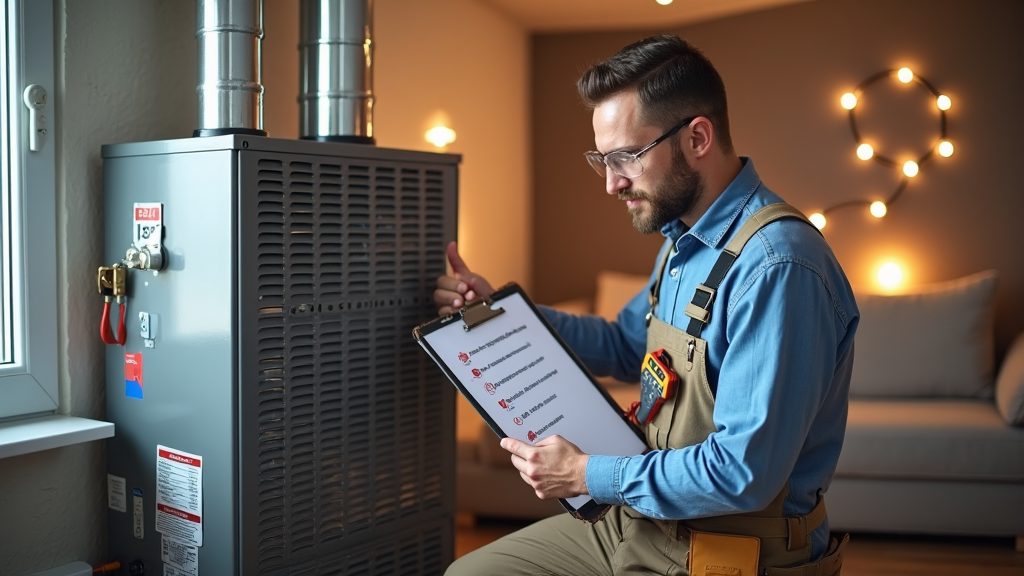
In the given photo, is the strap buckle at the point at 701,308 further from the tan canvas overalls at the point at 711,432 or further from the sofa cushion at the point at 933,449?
the sofa cushion at the point at 933,449

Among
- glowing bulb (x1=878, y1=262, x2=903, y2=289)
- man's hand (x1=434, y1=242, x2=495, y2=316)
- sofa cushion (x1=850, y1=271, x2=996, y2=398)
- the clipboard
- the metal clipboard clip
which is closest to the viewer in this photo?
the clipboard

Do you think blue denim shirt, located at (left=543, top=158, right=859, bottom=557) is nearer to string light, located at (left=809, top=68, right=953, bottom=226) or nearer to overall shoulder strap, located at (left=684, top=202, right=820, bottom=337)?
overall shoulder strap, located at (left=684, top=202, right=820, bottom=337)

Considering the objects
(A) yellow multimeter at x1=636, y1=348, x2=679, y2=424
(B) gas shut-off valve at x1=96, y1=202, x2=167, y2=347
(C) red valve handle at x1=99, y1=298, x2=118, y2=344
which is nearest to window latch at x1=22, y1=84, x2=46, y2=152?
(B) gas shut-off valve at x1=96, y1=202, x2=167, y2=347

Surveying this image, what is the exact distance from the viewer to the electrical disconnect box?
1.88 m

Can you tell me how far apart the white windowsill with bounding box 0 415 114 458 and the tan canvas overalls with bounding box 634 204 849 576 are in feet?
4.00

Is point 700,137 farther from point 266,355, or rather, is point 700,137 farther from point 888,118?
point 888,118

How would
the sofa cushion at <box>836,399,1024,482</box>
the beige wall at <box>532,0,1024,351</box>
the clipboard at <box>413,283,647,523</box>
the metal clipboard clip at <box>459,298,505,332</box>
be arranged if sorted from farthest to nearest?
the beige wall at <box>532,0,1024,351</box> < the sofa cushion at <box>836,399,1024,482</box> < the metal clipboard clip at <box>459,298,505,332</box> < the clipboard at <box>413,283,647,523</box>

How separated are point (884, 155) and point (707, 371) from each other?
308 cm

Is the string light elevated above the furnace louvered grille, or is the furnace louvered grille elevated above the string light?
the string light

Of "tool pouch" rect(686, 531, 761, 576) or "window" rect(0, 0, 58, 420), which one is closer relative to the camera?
"tool pouch" rect(686, 531, 761, 576)

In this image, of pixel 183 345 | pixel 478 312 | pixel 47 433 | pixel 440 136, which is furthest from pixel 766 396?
pixel 440 136

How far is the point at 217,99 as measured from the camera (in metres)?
2.01

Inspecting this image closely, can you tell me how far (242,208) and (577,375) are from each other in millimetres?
805

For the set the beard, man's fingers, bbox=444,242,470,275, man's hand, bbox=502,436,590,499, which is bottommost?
man's hand, bbox=502,436,590,499
